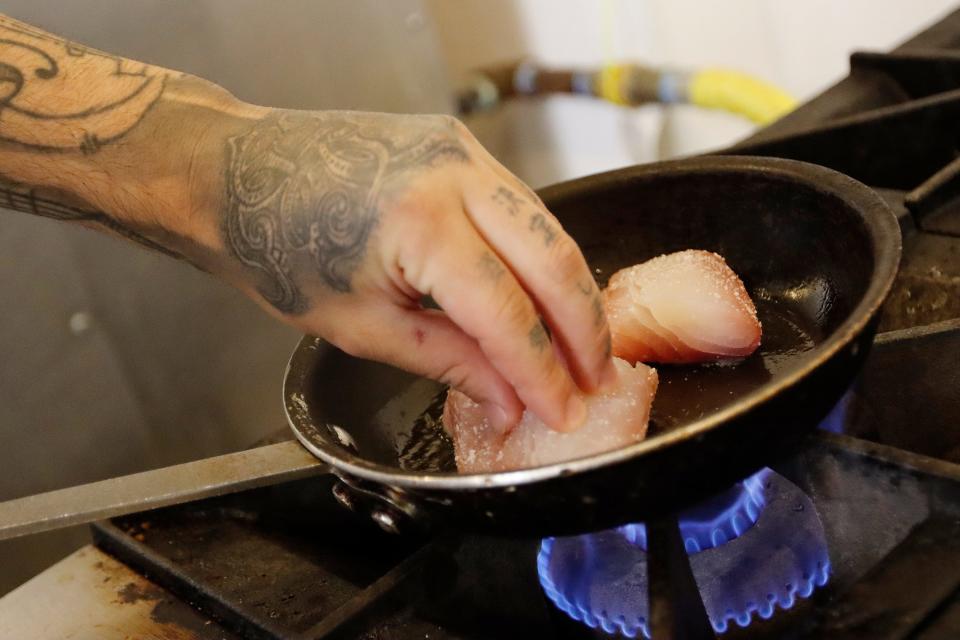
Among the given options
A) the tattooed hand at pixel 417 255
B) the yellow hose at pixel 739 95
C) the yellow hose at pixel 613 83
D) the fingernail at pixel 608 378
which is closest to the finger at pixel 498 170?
the tattooed hand at pixel 417 255

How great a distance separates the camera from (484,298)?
22.0 inches

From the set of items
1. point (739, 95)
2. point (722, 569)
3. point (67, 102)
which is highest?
point (67, 102)

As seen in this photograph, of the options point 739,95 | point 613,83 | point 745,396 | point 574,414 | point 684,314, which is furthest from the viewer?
point 613,83

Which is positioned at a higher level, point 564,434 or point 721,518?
point 564,434

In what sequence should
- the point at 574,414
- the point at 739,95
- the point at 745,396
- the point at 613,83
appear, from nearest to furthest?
1. the point at 745,396
2. the point at 574,414
3. the point at 739,95
4. the point at 613,83

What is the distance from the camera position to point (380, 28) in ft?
5.09

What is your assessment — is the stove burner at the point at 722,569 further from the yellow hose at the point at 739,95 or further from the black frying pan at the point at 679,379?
the yellow hose at the point at 739,95

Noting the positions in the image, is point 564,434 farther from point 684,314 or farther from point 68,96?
point 68,96

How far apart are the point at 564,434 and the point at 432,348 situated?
0.10 metres

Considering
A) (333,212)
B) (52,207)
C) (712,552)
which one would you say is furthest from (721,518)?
(52,207)

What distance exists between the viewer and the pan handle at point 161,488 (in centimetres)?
66

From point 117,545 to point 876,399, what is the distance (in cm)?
63

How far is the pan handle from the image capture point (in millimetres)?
660

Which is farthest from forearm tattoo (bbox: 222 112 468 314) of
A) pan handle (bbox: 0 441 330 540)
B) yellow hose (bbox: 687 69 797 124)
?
yellow hose (bbox: 687 69 797 124)
